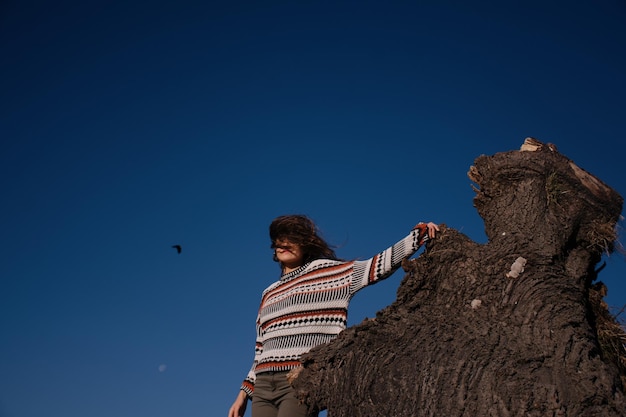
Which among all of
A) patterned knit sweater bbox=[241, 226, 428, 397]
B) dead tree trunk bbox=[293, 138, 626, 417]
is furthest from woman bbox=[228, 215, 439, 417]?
dead tree trunk bbox=[293, 138, 626, 417]

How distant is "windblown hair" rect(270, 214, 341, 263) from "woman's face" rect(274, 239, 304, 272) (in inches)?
1.3

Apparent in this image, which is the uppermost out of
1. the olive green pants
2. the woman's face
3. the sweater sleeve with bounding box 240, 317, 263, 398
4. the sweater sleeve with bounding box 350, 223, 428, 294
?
the woman's face

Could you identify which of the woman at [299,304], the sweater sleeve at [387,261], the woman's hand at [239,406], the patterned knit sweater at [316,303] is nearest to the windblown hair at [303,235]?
the woman at [299,304]

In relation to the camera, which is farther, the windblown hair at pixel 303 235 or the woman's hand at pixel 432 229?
the windblown hair at pixel 303 235

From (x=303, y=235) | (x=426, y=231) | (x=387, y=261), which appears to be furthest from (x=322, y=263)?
(x=426, y=231)

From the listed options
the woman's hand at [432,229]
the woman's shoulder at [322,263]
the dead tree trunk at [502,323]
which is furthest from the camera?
the woman's shoulder at [322,263]

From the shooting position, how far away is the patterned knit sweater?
423 centimetres

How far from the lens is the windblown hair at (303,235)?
5059 millimetres

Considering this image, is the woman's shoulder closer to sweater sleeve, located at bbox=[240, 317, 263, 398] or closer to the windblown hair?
the windblown hair

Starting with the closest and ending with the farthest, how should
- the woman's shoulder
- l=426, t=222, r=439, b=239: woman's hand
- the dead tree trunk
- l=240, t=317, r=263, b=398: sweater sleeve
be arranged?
the dead tree trunk, l=426, t=222, r=439, b=239: woman's hand, the woman's shoulder, l=240, t=317, r=263, b=398: sweater sleeve

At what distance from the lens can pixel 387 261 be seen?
4199 mm

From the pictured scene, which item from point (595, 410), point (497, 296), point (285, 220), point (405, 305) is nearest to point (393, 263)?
point (405, 305)

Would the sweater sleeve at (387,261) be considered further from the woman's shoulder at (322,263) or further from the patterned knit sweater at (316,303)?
the woman's shoulder at (322,263)

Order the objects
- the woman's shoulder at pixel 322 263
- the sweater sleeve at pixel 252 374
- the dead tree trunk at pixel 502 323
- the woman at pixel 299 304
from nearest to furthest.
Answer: the dead tree trunk at pixel 502 323 → the woman at pixel 299 304 → the woman's shoulder at pixel 322 263 → the sweater sleeve at pixel 252 374
